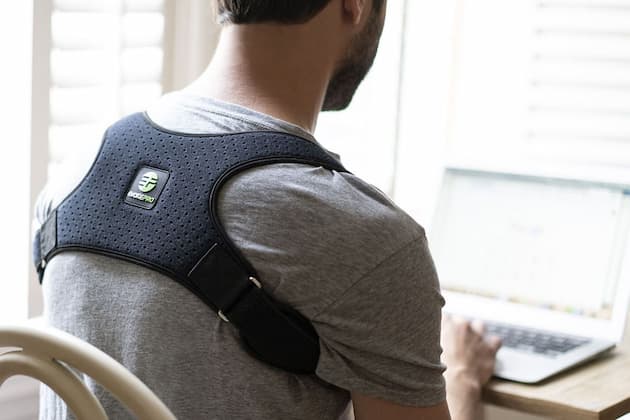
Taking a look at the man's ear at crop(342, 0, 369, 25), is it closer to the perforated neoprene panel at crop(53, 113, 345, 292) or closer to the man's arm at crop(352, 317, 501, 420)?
the perforated neoprene panel at crop(53, 113, 345, 292)

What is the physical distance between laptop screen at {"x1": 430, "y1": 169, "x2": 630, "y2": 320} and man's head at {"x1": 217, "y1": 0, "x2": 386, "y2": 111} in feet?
2.05

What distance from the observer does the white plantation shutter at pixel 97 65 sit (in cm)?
172

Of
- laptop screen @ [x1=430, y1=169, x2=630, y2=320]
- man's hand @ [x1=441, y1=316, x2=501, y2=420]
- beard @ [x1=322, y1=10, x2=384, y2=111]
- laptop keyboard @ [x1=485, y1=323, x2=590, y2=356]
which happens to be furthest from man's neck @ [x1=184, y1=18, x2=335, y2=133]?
laptop screen @ [x1=430, y1=169, x2=630, y2=320]

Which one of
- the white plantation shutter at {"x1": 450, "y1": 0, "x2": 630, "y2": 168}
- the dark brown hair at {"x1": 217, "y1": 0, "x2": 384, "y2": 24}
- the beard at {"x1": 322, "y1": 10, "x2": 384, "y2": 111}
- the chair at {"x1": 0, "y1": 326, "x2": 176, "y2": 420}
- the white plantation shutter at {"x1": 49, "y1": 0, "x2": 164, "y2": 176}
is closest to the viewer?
the chair at {"x1": 0, "y1": 326, "x2": 176, "y2": 420}

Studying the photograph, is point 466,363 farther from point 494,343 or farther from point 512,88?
point 512,88

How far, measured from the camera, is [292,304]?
99 cm

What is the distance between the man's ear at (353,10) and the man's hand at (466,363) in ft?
1.57

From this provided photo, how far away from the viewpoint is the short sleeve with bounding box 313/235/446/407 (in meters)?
0.98

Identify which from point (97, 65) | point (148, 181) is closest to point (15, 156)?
point (97, 65)

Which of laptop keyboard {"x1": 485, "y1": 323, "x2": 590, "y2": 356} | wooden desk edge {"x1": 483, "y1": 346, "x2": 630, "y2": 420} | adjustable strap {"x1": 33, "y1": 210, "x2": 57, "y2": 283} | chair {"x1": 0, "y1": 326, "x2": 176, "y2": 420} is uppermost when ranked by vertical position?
adjustable strap {"x1": 33, "y1": 210, "x2": 57, "y2": 283}

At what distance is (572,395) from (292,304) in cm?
55

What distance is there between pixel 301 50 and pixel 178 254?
270 mm

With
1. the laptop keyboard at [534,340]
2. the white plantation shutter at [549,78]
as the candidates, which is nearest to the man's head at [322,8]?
the laptop keyboard at [534,340]

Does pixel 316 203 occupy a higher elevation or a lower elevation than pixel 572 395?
higher
